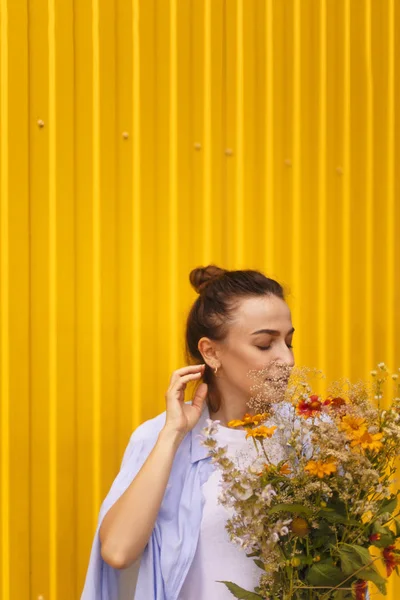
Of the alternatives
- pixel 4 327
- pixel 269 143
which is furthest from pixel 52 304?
pixel 269 143

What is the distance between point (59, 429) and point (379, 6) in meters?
1.69

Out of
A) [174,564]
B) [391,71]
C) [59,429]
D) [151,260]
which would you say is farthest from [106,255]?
[391,71]

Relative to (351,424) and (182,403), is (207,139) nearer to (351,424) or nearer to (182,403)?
(182,403)

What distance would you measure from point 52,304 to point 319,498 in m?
1.12

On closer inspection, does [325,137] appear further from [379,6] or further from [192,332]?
[192,332]

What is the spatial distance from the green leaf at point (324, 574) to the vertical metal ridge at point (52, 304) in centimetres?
103

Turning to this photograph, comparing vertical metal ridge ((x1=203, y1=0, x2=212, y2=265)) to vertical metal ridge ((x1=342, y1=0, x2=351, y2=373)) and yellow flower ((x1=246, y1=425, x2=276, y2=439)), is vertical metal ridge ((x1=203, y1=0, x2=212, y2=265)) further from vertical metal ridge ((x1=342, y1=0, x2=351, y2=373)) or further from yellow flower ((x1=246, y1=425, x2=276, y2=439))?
yellow flower ((x1=246, y1=425, x2=276, y2=439))

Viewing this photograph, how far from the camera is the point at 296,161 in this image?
2781mm

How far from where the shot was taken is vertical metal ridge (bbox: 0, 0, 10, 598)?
2.35m

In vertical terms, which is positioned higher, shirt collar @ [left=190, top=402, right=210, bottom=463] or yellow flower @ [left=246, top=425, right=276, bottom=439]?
yellow flower @ [left=246, top=425, right=276, bottom=439]

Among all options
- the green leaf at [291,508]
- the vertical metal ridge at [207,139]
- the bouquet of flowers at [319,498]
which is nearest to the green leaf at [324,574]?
the bouquet of flowers at [319,498]

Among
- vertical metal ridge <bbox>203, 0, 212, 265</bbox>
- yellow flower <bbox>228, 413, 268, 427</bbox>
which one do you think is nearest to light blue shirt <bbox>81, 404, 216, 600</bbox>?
yellow flower <bbox>228, 413, 268, 427</bbox>

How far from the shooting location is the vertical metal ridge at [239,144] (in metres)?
2.68

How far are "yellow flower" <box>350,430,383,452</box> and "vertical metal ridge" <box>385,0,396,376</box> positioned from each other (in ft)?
4.76
